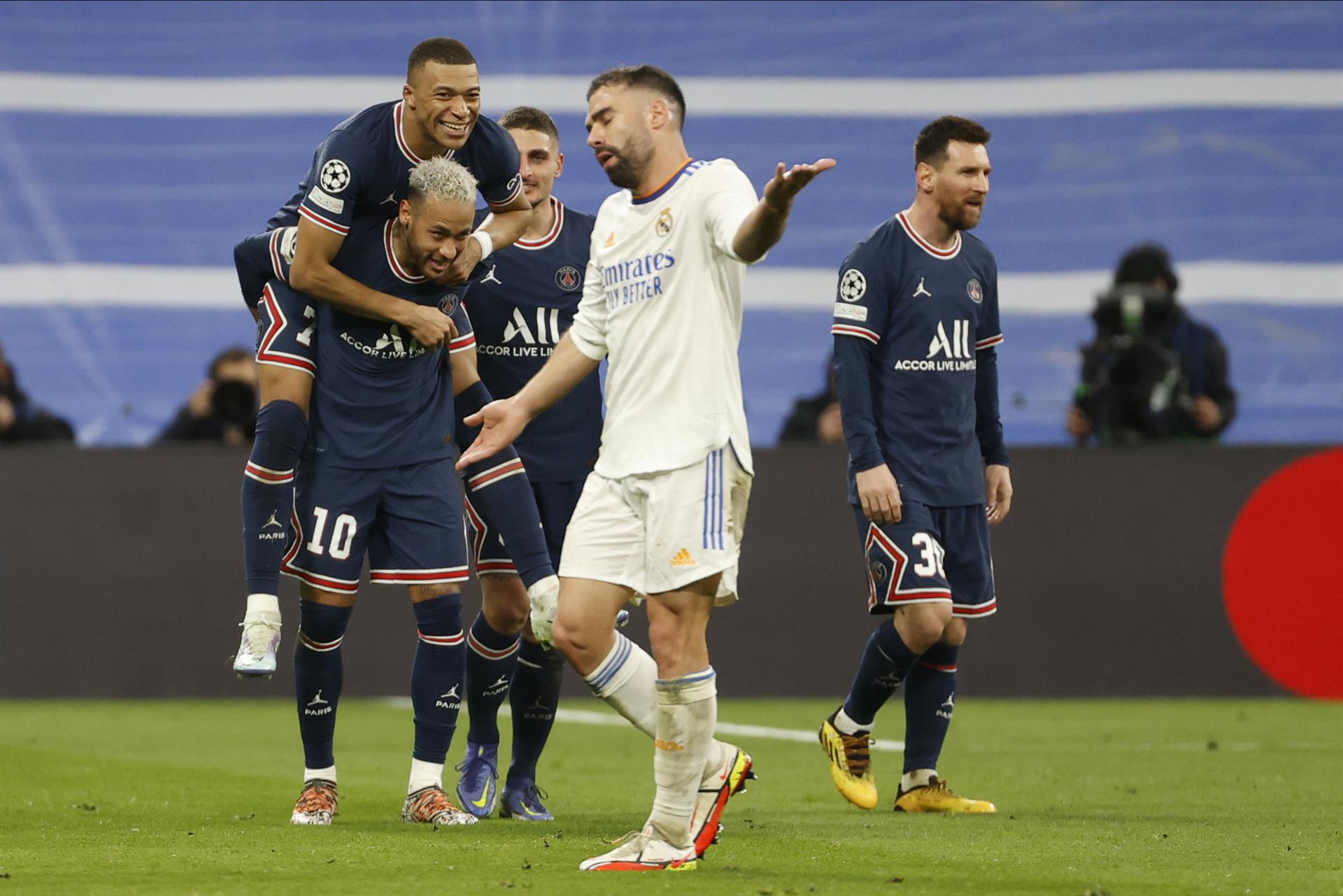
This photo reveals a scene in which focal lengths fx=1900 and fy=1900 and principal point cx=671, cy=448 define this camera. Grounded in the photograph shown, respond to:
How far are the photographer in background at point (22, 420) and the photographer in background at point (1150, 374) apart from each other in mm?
6086

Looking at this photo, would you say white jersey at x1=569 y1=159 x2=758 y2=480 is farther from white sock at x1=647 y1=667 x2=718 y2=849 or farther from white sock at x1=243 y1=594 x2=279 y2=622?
white sock at x1=243 y1=594 x2=279 y2=622

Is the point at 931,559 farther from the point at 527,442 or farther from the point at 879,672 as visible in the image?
the point at 527,442

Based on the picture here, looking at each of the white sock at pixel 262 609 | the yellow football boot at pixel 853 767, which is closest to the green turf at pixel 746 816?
the yellow football boot at pixel 853 767

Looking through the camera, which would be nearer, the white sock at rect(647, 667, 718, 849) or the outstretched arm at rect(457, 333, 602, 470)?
the white sock at rect(647, 667, 718, 849)

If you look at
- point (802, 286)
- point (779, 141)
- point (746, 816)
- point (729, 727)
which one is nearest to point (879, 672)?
point (746, 816)

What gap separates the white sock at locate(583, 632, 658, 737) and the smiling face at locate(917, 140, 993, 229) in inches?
85.6

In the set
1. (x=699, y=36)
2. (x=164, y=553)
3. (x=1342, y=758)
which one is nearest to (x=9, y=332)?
(x=164, y=553)

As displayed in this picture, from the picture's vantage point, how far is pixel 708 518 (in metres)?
4.54

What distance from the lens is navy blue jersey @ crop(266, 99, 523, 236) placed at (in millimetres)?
5527

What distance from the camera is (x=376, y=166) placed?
18.4 ft

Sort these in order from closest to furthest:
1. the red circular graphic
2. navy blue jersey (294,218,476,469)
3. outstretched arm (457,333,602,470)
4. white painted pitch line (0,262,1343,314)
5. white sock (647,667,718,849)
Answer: white sock (647,667,718,849) < outstretched arm (457,333,602,470) < navy blue jersey (294,218,476,469) < the red circular graphic < white painted pitch line (0,262,1343,314)

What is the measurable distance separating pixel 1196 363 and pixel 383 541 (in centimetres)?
682

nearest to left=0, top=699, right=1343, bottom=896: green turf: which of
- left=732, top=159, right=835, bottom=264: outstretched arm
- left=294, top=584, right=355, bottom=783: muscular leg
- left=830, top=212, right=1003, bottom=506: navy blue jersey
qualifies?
left=294, top=584, right=355, bottom=783: muscular leg

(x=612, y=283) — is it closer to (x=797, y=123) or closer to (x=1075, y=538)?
(x=1075, y=538)
